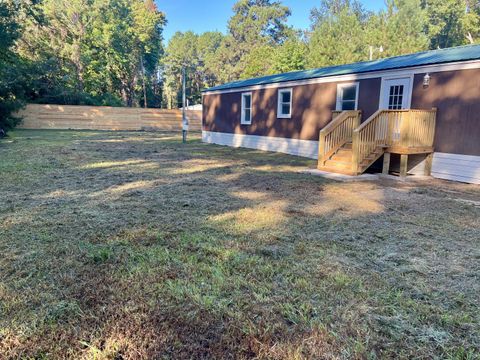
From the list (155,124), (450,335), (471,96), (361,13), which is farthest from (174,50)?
(450,335)

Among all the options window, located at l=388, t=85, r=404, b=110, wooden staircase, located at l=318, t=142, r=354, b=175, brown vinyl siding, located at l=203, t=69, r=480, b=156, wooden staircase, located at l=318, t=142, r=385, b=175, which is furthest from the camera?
window, located at l=388, t=85, r=404, b=110

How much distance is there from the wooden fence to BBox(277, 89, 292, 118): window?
1529 cm

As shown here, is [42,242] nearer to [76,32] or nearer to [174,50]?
[76,32]

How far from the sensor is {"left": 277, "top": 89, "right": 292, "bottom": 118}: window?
1255cm

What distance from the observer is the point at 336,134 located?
848cm

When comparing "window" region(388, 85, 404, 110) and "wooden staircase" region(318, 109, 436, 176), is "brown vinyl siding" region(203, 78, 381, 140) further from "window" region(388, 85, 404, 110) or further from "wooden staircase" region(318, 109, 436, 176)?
"wooden staircase" region(318, 109, 436, 176)

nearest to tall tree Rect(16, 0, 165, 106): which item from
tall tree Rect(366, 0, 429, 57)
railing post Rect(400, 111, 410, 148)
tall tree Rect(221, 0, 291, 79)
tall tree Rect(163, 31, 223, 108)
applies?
tall tree Rect(163, 31, 223, 108)

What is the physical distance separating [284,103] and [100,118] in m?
16.5

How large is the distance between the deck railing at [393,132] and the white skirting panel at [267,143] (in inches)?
143

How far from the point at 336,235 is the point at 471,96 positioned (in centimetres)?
581

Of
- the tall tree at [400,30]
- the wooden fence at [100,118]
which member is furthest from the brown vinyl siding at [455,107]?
the tall tree at [400,30]

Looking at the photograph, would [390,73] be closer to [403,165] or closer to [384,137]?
[384,137]

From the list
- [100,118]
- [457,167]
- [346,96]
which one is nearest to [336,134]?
[346,96]

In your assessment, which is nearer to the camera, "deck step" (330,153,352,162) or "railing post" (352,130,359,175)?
"railing post" (352,130,359,175)
